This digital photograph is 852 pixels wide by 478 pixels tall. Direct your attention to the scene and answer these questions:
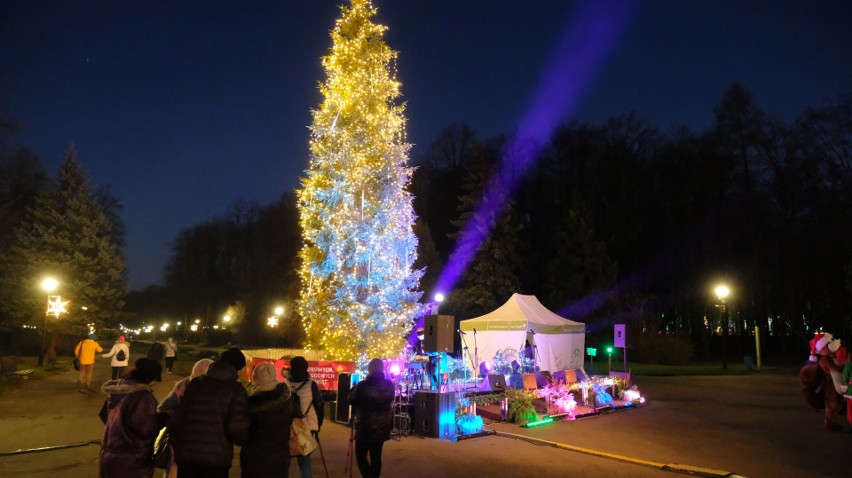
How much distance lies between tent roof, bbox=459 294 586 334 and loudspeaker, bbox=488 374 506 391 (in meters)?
5.05

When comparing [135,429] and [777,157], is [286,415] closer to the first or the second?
[135,429]

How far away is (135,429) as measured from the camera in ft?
15.3

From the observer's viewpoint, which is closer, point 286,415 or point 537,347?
point 286,415

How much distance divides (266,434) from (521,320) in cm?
1602

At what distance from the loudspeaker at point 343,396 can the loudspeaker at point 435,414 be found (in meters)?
1.64

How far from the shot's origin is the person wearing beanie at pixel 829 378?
1227 cm

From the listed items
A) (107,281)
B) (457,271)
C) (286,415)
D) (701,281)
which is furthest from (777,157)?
(107,281)

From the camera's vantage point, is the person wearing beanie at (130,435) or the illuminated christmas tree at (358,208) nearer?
the person wearing beanie at (130,435)

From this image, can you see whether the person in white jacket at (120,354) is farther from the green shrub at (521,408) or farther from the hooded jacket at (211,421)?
the hooded jacket at (211,421)

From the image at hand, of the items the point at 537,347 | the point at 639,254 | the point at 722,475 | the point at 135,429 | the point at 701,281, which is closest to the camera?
the point at 135,429

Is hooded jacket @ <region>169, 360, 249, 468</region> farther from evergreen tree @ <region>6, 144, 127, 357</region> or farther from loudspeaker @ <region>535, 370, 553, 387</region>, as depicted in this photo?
evergreen tree @ <region>6, 144, 127, 357</region>

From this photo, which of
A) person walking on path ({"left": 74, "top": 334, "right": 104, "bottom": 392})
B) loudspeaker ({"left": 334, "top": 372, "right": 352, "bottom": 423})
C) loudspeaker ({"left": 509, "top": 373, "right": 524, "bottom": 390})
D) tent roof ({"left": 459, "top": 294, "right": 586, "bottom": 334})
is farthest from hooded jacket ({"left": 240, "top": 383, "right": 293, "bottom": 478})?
tent roof ({"left": 459, "top": 294, "right": 586, "bottom": 334})

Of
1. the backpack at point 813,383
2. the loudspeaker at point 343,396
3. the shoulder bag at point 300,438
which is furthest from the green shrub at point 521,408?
the shoulder bag at point 300,438

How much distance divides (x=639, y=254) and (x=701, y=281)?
6483mm
